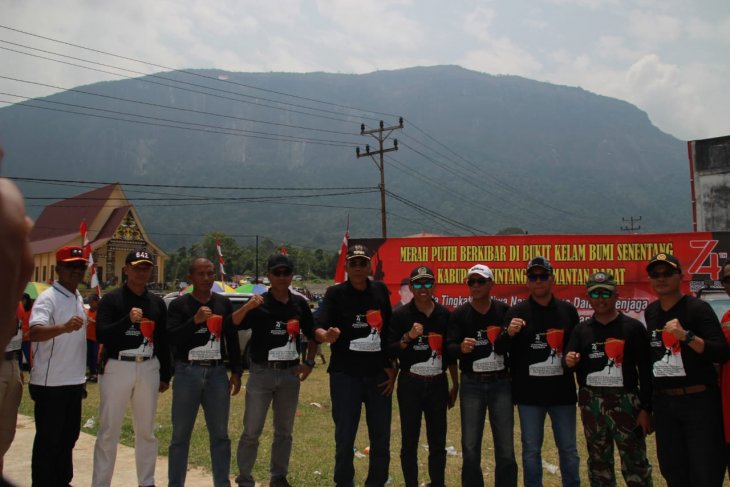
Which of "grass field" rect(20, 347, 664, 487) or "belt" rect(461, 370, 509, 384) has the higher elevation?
"belt" rect(461, 370, 509, 384)

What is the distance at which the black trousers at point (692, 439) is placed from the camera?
4336 mm

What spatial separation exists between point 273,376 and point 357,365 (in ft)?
2.57

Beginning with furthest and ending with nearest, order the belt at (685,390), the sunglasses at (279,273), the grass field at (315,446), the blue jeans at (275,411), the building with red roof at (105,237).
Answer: the building with red roof at (105,237)
the grass field at (315,446)
the sunglasses at (279,273)
the blue jeans at (275,411)
the belt at (685,390)

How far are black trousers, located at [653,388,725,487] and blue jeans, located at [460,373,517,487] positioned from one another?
1.17 meters

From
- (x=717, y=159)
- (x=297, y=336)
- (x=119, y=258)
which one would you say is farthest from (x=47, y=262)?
(x=297, y=336)

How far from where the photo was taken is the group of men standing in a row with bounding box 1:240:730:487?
473 cm

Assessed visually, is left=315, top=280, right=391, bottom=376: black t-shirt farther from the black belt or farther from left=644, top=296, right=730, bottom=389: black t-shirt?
left=644, top=296, right=730, bottom=389: black t-shirt

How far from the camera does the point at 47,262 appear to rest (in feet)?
195

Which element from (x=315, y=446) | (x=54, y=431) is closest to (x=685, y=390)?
(x=315, y=446)

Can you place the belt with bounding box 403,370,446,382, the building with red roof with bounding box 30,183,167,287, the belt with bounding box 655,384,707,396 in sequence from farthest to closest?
the building with red roof with bounding box 30,183,167,287 → the belt with bounding box 403,370,446,382 → the belt with bounding box 655,384,707,396

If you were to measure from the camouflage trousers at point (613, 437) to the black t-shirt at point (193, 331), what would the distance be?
10.4 ft

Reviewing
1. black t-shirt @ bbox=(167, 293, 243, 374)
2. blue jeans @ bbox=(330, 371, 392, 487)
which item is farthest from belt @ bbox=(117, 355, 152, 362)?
blue jeans @ bbox=(330, 371, 392, 487)

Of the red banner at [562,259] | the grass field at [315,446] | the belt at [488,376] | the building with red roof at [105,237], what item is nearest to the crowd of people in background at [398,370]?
the belt at [488,376]

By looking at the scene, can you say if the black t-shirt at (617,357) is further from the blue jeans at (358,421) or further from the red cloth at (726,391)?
the blue jeans at (358,421)
